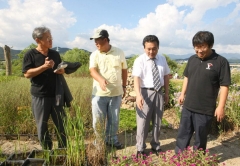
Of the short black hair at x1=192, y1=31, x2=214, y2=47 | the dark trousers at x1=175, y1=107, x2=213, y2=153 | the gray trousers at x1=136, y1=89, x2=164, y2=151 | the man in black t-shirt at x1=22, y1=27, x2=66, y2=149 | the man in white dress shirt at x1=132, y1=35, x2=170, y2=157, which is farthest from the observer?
the gray trousers at x1=136, y1=89, x2=164, y2=151

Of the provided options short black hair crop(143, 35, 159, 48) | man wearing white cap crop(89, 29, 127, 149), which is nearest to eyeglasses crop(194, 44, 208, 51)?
short black hair crop(143, 35, 159, 48)

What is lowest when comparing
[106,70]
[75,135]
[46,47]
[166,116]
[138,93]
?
[166,116]

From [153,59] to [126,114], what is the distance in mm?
2741

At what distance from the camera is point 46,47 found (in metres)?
2.59

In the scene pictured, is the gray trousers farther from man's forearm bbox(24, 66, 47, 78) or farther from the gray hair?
the gray hair

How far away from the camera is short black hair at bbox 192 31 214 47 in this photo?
2381mm

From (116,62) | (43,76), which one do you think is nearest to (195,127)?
(116,62)

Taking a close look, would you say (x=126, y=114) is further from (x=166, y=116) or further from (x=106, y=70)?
(x=106, y=70)

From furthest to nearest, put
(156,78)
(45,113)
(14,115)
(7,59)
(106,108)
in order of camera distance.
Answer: (7,59) → (14,115) → (106,108) → (156,78) → (45,113)

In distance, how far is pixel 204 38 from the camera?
2.38m

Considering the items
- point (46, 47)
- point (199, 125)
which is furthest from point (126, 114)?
point (46, 47)

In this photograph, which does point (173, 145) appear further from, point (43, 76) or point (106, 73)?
point (43, 76)

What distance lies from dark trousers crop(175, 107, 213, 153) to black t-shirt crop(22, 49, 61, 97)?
1.86 m

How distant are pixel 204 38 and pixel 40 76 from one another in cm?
209
